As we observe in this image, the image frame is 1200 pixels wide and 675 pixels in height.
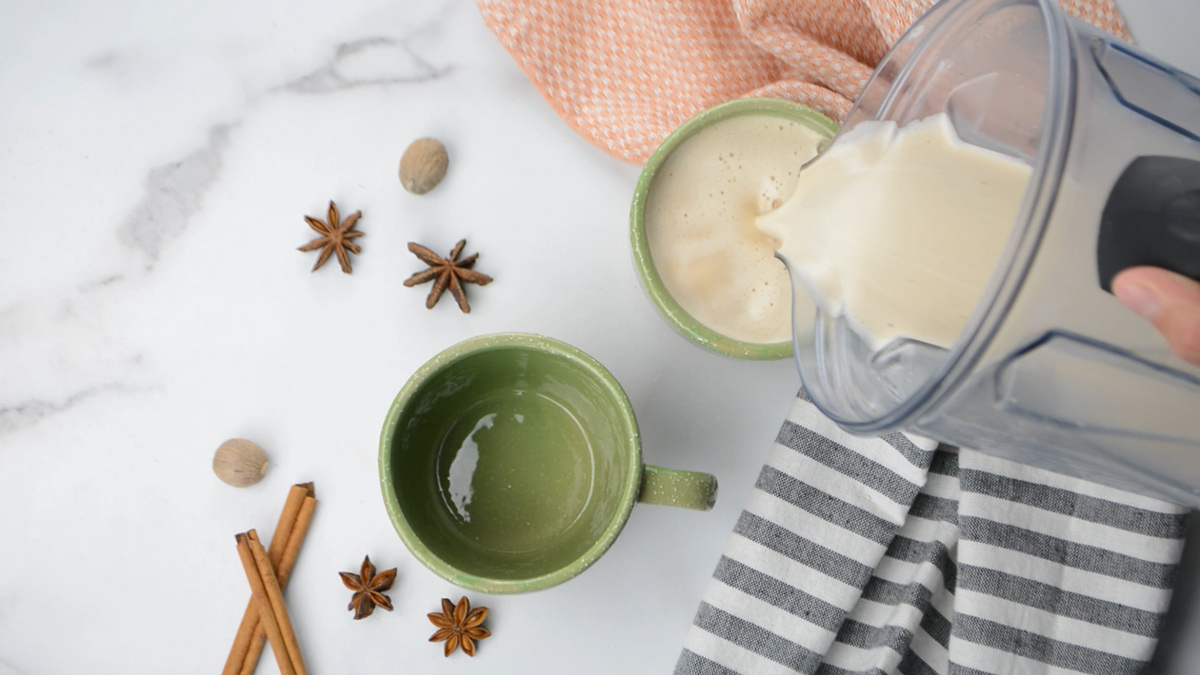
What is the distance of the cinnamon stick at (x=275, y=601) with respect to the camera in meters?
0.78

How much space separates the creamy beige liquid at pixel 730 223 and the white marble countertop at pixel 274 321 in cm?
8

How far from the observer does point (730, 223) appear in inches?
29.5

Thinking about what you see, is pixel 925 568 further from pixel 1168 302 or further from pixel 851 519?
pixel 1168 302

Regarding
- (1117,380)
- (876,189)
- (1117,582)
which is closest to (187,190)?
(876,189)

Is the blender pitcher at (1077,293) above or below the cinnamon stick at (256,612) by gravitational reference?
below

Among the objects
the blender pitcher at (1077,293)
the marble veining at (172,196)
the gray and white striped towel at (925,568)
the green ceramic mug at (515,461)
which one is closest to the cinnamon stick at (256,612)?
the green ceramic mug at (515,461)

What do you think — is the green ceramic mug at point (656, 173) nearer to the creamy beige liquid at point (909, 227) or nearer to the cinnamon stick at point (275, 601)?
the creamy beige liquid at point (909, 227)

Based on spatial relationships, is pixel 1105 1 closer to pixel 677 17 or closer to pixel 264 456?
pixel 677 17

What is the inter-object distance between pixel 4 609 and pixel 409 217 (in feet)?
1.74

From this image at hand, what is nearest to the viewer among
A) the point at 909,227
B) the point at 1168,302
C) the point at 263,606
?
the point at 1168,302

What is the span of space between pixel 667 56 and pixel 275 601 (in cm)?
62

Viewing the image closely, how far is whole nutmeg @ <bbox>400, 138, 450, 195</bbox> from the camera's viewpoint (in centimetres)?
79

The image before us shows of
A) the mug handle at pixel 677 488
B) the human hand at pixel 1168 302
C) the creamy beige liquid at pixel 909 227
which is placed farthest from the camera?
the mug handle at pixel 677 488

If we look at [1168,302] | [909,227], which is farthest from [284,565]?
[1168,302]
